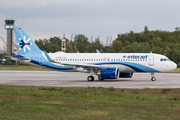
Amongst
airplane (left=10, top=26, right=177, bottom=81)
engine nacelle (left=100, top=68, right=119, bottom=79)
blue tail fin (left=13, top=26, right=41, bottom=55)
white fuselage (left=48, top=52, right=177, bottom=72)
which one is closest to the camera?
engine nacelle (left=100, top=68, right=119, bottom=79)

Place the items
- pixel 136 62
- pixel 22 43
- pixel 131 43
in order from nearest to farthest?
pixel 136 62
pixel 22 43
pixel 131 43

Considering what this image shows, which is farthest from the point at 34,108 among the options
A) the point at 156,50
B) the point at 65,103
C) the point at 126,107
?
the point at 156,50

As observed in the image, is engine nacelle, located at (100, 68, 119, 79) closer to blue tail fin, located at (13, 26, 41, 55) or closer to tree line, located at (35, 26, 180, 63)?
blue tail fin, located at (13, 26, 41, 55)

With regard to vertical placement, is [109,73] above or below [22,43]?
below

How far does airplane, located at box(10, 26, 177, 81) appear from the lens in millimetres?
33156

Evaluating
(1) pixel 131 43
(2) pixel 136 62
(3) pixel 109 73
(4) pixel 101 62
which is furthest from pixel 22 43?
(1) pixel 131 43

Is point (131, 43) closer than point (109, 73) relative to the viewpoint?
No

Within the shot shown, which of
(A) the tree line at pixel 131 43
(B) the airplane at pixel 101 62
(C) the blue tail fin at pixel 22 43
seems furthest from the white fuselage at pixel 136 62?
(A) the tree line at pixel 131 43

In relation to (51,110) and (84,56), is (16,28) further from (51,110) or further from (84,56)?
(51,110)

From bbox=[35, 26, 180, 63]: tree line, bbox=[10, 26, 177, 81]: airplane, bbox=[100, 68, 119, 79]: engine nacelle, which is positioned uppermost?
bbox=[35, 26, 180, 63]: tree line

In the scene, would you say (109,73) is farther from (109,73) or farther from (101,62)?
(101,62)

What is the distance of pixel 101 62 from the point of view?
3559 centimetres

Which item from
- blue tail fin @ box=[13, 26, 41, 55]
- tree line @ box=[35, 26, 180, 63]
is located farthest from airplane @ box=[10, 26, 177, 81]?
tree line @ box=[35, 26, 180, 63]

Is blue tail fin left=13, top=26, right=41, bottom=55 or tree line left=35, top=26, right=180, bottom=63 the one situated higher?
tree line left=35, top=26, right=180, bottom=63
